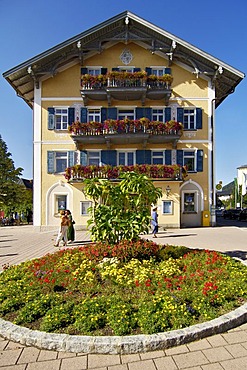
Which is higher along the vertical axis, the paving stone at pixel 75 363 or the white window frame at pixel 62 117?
the white window frame at pixel 62 117

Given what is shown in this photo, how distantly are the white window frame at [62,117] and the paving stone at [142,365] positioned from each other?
19.8 m

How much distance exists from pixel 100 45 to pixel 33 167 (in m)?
10.6

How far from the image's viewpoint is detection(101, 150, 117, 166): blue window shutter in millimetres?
21078

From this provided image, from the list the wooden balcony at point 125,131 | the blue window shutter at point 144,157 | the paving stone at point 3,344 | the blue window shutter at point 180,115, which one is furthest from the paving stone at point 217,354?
the blue window shutter at point 180,115

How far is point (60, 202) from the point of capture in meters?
21.2

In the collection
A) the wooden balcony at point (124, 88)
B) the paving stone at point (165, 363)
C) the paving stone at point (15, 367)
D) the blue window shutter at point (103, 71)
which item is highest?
the blue window shutter at point (103, 71)

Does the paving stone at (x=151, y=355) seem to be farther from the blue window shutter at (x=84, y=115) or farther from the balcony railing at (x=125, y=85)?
the blue window shutter at (x=84, y=115)

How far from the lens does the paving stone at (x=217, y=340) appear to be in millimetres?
3602

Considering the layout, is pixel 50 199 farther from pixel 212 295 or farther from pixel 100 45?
pixel 212 295

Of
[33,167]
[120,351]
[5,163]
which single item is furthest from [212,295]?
[5,163]

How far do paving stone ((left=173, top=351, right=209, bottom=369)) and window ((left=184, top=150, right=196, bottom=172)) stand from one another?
62.4 feet

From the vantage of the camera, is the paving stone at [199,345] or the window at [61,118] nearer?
the paving stone at [199,345]

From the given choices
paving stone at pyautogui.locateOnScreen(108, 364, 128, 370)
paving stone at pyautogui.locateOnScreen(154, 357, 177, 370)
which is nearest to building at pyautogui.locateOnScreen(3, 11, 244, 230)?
paving stone at pyautogui.locateOnScreen(154, 357, 177, 370)

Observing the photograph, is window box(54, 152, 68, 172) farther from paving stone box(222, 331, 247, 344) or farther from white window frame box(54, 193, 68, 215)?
paving stone box(222, 331, 247, 344)
